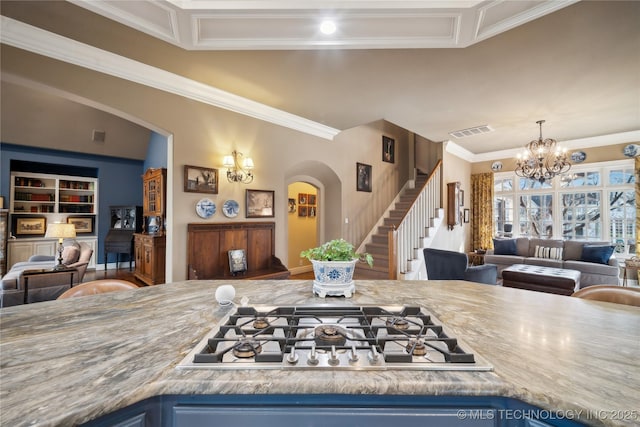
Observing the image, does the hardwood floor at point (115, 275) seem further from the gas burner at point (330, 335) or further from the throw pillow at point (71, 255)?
the gas burner at point (330, 335)

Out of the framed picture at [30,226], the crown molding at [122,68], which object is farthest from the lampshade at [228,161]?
the framed picture at [30,226]

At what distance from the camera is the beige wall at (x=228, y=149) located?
8.07ft

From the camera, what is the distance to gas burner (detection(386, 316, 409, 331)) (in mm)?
1025

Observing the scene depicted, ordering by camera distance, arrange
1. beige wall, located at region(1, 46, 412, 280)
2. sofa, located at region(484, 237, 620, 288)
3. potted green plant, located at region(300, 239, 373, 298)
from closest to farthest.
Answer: potted green plant, located at region(300, 239, 373, 298), beige wall, located at region(1, 46, 412, 280), sofa, located at region(484, 237, 620, 288)

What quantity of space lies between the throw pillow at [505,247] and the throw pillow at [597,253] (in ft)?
3.57

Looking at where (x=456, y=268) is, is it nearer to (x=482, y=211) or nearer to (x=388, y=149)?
(x=388, y=149)

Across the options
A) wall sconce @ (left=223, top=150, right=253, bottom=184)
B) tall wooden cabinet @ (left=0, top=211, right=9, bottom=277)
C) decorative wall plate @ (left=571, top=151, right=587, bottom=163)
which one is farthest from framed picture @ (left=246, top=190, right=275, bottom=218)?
decorative wall plate @ (left=571, top=151, right=587, bottom=163)

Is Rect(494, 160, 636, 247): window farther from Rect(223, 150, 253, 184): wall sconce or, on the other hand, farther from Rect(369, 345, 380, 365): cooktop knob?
Rect(369, 345, 380, 365): cooktop knob

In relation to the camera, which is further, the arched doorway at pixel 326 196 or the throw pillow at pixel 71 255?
the arched doorway at pixel 326 196

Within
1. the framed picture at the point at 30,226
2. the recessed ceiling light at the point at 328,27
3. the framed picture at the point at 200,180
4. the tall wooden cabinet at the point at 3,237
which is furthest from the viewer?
the framed picture at the point at 30,226

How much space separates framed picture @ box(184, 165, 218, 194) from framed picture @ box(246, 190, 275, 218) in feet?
1.68

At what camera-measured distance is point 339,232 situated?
213 inches

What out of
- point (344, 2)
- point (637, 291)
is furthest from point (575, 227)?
point (344, 2)

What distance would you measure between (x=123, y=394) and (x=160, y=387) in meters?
0.08
